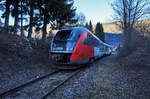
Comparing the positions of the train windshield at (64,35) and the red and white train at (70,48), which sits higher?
the train windshield at (64,35)

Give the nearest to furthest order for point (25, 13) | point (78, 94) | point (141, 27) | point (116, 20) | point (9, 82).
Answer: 1. point (78, 94)
2. point (9, 82)
3. point (25, 13)
4. point (141, 27)
5. point (116, 20)

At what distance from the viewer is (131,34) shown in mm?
12734

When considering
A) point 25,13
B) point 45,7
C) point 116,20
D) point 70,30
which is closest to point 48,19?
point 45,7

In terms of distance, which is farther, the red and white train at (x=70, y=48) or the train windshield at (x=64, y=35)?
the train windshield at (x=64, y=35)

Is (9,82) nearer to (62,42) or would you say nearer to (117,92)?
(62,42)

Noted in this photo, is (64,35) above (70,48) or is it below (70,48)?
above

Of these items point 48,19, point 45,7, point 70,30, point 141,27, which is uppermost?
point 45,7

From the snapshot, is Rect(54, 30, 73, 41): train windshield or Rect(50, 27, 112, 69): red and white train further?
Rect(54, 30, 73, 41): train windshield

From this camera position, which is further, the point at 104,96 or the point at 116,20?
the point at 116,20

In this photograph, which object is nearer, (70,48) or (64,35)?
(70,48)

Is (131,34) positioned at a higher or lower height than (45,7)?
lower

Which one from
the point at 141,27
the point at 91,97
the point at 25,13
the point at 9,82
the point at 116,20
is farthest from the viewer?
the point at 116,20

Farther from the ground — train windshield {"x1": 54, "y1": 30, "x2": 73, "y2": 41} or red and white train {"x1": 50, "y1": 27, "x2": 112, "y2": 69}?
train windshield {"x1": 54, "y1": 30, "x2": 73, "y2": 41}

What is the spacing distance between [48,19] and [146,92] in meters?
12.3
